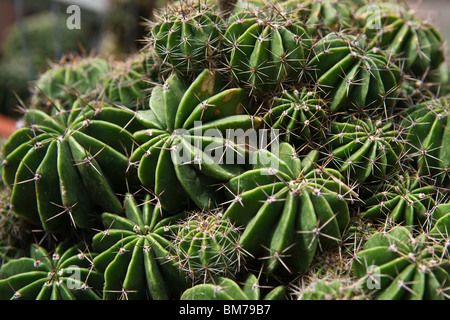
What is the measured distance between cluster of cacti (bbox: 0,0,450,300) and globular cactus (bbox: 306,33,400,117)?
0.01 meters

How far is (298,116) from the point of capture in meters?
2.47

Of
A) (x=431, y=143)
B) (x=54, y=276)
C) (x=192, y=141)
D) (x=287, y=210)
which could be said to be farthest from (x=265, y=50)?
(x=54, y=276)

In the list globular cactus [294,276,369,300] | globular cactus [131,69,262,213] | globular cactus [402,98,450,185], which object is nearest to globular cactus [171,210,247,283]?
globular cactus [131,69,262,213]

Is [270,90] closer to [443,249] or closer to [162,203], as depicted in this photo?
[162,203]

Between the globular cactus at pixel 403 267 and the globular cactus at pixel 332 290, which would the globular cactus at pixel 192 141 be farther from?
the globular cactus at pixel 403 267

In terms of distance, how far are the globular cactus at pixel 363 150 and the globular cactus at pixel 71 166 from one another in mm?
1276

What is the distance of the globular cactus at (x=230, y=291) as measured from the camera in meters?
2.12

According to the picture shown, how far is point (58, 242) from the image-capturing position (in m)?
2.88

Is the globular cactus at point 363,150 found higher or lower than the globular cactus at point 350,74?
lower

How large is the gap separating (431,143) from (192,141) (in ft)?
4.94

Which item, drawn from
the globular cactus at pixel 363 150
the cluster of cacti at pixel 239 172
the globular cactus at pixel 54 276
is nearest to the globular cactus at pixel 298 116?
the cluster of cacti at pixel 239 172

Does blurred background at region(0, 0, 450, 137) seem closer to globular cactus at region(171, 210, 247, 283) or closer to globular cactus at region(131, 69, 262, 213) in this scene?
globular cactus at region(131, 69, 262, 213)
